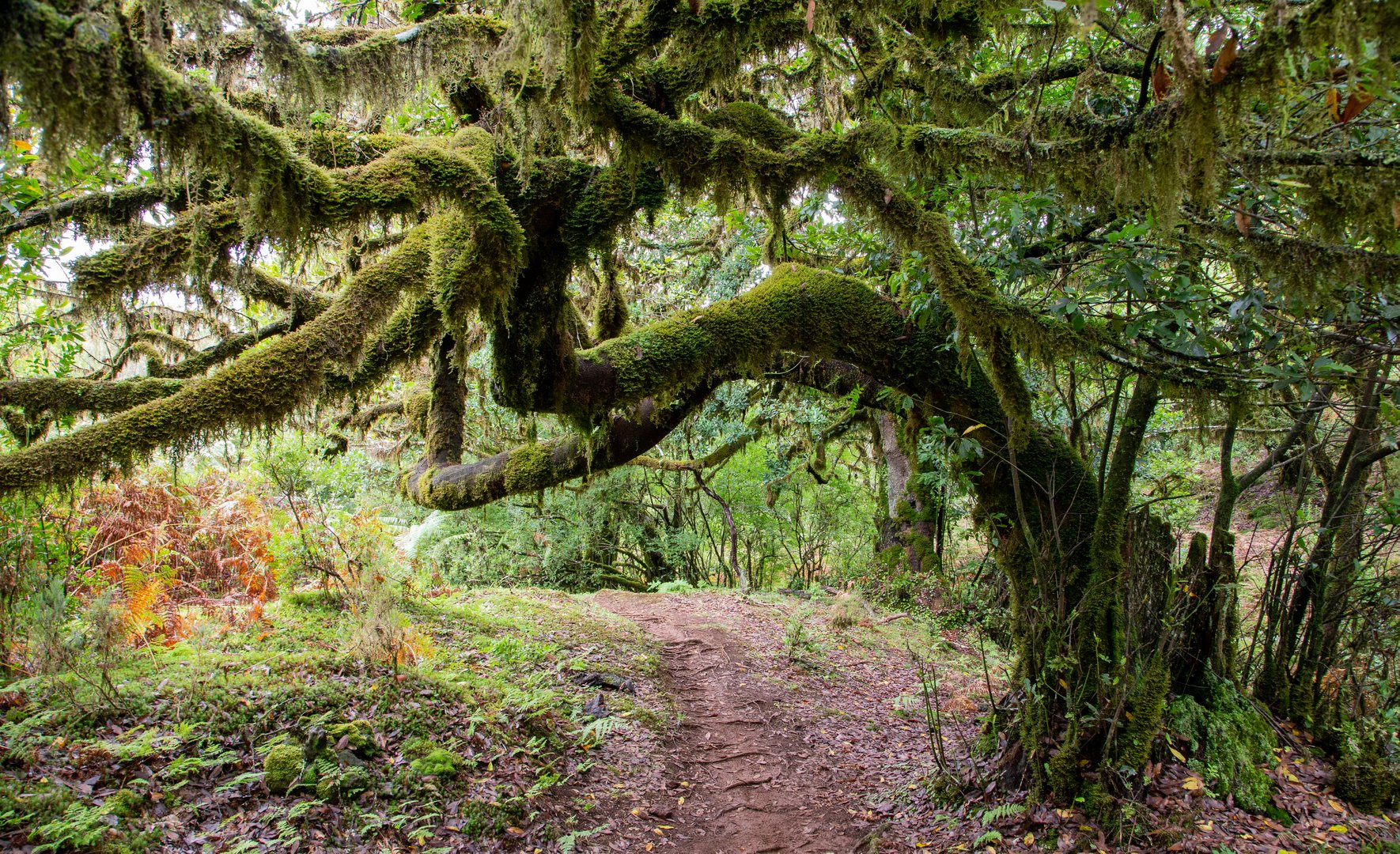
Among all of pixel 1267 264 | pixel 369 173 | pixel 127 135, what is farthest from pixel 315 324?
pixel 1267 264

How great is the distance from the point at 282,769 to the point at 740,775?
322 cm

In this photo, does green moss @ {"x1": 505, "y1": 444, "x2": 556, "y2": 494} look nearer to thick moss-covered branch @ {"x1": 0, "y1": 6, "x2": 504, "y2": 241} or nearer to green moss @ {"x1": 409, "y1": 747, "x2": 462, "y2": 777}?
green moss @ {"x1": 409, "y1": 747, "x2": 462, "y2": 777}

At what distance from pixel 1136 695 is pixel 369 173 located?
16.3 ft

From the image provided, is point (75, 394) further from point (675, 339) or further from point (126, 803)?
point (675, 339)

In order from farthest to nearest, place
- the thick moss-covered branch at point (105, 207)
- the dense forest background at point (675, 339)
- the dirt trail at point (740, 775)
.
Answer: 1. the dirt trail at point (740, 775)
2. the thick moss-covered branch at point (105, 207)
3. the dense forest background at point (675, 339)


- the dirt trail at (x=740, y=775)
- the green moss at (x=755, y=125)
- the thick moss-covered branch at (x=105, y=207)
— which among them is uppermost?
the green moss at (x=755, y=125)

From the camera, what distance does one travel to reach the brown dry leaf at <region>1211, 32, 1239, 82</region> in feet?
7.63

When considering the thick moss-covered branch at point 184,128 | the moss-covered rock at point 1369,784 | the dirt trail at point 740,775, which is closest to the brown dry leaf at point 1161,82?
the thick moss-covered branch at point 184,128

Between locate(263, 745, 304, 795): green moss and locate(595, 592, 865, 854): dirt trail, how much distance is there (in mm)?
1856

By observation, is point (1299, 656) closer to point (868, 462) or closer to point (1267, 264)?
point (1267, 264)

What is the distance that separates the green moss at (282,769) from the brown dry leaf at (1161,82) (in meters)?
5.65

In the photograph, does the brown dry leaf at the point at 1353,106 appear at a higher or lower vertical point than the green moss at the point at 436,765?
higher

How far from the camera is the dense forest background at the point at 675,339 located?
2775 mm

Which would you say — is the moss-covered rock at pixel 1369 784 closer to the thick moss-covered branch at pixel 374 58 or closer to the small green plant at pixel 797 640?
the small green plant at pixel 797 640
